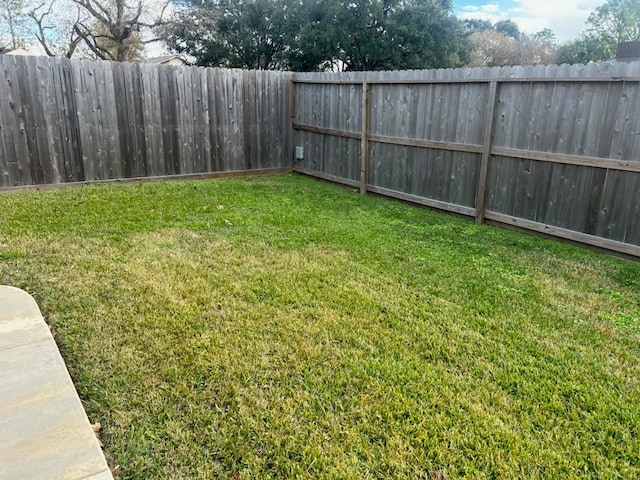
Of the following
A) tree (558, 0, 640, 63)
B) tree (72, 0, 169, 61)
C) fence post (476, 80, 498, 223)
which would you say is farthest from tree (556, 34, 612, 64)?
fence post (476, 80, 498, 223)

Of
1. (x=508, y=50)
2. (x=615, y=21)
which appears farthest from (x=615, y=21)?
(x=508, y=50)

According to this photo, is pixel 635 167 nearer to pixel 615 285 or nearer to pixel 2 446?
pixel 615 285

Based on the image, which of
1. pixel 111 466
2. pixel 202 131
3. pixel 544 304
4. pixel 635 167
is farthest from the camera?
pixel 202 131

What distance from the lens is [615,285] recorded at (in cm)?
367

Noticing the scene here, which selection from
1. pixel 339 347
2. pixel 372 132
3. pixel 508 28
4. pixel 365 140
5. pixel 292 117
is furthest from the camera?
pixel 508 28

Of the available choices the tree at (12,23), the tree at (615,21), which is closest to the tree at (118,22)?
the tree at (12,23)

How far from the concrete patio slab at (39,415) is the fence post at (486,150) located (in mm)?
4358

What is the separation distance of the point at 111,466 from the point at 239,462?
48 cm

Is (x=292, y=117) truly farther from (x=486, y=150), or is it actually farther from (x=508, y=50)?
(x=508, y=50)

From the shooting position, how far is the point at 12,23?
19812 millimetres

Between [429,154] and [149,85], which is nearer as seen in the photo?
[429,154]

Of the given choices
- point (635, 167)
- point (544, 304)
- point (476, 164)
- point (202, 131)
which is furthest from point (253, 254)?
point (202, 131)

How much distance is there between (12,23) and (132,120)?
17585 mm

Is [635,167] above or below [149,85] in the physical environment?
below
